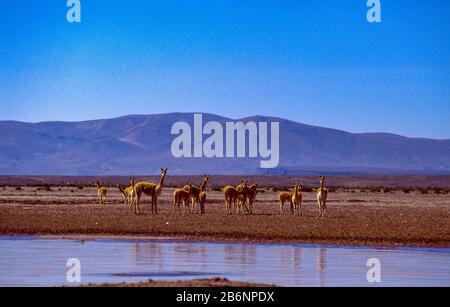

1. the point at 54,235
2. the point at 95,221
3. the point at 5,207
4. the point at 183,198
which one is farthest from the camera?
the point at 5,207

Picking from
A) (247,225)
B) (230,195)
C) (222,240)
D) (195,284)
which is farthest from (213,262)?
(230,195)

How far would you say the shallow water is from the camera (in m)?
17.1

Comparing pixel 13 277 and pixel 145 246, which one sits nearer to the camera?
pixel 13 277

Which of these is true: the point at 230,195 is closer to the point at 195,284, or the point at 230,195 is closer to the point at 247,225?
the point at 247,225

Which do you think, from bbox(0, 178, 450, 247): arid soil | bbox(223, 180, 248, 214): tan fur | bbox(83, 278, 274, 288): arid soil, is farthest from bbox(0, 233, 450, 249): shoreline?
bbox(223, 180, 248, 214): tan fur

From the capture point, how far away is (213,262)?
20.0m

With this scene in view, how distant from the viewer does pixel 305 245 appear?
24.6m

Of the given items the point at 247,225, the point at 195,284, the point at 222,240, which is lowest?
the point at 195,284

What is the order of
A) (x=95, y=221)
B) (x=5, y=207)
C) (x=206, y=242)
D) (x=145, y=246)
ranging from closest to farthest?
1. (x=145, y=246)
2. (x=206, y=242)
3. (x=95, y=221)
4. (x=5, y=207)

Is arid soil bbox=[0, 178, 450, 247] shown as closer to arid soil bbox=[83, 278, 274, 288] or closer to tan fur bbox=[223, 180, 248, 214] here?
tan fur bbox=[223, 180, 248, 214]

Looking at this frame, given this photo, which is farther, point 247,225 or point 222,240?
point 247,225
